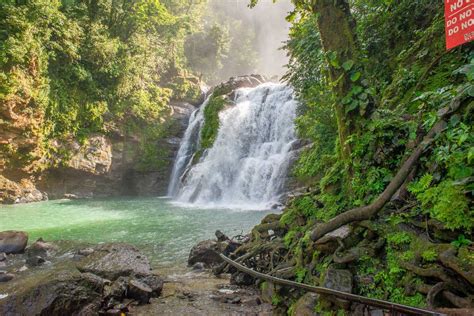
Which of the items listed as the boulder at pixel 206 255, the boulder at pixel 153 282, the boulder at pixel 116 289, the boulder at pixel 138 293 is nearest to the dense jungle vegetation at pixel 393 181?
the boulder at pixel 206 255

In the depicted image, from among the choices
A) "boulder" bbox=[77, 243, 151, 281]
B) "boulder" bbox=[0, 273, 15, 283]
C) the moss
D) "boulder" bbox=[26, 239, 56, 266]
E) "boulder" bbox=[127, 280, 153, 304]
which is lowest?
"boulder" bbox=[0, 273, 15, 283]

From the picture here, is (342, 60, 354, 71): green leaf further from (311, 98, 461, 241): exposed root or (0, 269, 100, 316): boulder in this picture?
(0, 269, 100, 316): boulder

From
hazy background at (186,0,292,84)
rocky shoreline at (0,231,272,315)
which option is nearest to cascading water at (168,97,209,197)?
rocky shoreline at (0,231,272,315)

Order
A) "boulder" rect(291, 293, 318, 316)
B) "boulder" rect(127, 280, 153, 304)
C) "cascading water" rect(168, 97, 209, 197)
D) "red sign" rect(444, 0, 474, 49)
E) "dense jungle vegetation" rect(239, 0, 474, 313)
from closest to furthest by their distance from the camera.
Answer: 1. "red sign" rect(444, 0, 474, 49)
2. "dense jungle vegetation" rect(239, 0, 474, 313)
3. "boulder" rect(291, 293, 318, 316)
4. "boulder" rect(127, 280, 153, 304)
5. "cascading water" rect(168, 97, 209, 197)

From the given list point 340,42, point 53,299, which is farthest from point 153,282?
point 340,42

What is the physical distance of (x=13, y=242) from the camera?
348 inches

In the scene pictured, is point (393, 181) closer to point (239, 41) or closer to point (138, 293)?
point (138, 293)

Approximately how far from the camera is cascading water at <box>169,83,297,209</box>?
58.3 feet

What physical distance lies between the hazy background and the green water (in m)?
33.1

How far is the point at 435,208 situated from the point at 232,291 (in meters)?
3.54

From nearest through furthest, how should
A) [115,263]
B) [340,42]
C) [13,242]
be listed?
[340,42] → [115,263] → [13,242]

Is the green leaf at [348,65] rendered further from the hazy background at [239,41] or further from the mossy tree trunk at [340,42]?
the hazy background at [239,41]

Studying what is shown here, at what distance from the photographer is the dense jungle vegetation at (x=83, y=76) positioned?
16609mm

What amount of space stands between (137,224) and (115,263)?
708 centimetres
